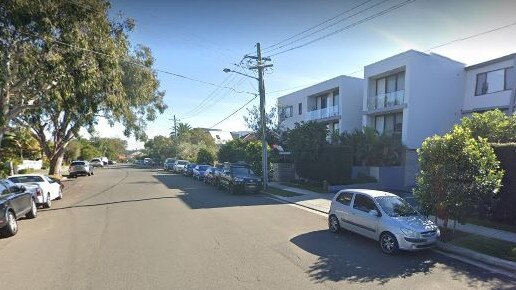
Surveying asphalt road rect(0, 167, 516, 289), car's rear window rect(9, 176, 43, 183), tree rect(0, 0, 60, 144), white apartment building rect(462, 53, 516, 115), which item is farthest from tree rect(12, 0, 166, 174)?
white apartment building rect(462, 53, 516, 115)

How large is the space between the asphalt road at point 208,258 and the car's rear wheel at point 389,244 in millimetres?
193

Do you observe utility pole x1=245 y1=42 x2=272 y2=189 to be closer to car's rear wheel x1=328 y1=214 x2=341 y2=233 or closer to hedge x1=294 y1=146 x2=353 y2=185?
hedge x1=294 y1=146 x2=353 y2=185

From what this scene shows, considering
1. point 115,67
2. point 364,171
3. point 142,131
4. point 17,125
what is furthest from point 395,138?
point 17,125

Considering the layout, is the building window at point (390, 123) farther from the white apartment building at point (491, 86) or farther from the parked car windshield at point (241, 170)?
the parked car windshield at point (241, 170)

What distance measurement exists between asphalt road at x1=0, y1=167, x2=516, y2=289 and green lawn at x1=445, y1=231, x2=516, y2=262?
1039 millimetres

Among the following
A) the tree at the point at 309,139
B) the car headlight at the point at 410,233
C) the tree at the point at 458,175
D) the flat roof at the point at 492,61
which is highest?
the flat roof at the point at 492,61

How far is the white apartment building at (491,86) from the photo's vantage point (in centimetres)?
2269

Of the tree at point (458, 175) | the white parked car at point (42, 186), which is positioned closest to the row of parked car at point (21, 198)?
the white parked car at point (42, 186)

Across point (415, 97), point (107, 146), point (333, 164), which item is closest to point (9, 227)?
point (333, 164)

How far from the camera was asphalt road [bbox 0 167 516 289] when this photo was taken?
6688 mm

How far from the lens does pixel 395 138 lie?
25.4m

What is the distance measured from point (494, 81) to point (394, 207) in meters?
19.7

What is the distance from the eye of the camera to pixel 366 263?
7996mm

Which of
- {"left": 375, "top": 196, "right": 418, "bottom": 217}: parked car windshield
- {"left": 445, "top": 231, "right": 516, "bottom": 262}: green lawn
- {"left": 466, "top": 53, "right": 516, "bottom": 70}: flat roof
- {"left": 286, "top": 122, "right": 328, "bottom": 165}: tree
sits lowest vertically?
{"left": 445, "top": 231, "right": 516, "bottom": 262}: green lawn
